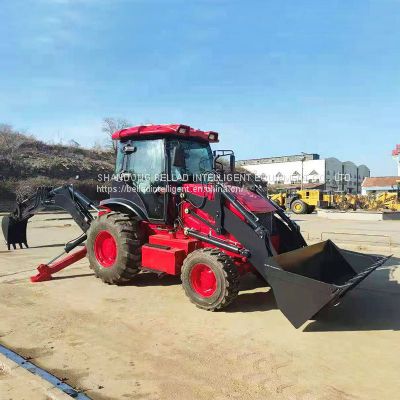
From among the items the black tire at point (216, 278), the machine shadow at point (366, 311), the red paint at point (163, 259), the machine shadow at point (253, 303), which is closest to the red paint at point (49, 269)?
the red paint at point (163, 259)

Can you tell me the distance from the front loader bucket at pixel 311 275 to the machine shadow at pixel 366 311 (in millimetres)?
390

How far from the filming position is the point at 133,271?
6559mm

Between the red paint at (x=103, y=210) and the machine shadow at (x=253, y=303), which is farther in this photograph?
the red paint at (x=103, y=210)

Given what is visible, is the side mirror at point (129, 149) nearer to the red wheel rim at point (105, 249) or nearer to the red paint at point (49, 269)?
the red wheel rim at point (105, 249)

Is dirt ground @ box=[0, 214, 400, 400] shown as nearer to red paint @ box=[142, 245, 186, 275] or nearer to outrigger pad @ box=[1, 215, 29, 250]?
red paint @ box=[142, 245, 186, 275]

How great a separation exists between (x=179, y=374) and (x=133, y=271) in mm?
2949

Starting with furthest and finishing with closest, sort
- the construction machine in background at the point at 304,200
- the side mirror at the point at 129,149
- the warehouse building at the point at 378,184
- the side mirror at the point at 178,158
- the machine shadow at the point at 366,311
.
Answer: the warehouse building at the point at 378,184, the construction machine in background at the point at 304,200, the side mirror at the point at 129,149, the side mirror at the point at 178,158, the machine shadow at the point at 366,311

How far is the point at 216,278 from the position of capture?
536 centimetres

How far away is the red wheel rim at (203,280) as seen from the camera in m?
5.59

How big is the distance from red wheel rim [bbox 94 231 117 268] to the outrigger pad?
4448 mm

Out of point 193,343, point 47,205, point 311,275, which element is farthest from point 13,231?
point 311,275

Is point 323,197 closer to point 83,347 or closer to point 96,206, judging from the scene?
point 96,206

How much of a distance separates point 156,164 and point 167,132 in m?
0.55

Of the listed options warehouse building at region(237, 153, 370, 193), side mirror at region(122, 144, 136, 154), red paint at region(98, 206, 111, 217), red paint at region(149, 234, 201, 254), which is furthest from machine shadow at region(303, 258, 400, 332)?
warehouse building at region(237, 153, 370, 193)
